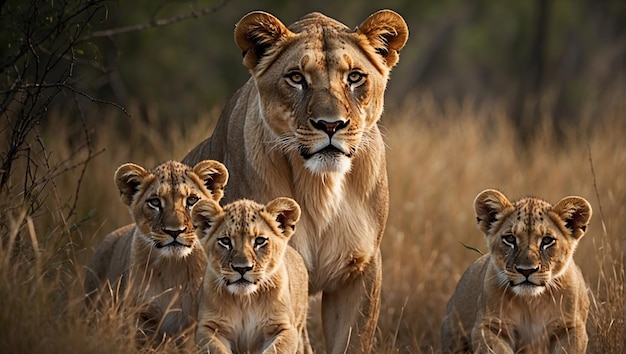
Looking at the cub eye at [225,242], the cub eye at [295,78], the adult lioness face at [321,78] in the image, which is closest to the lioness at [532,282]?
the adult lioness face at [321,78]

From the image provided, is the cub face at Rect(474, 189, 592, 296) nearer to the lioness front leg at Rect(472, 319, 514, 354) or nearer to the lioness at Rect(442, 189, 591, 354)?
the lioness at Rect(442, 189, 591, 354)

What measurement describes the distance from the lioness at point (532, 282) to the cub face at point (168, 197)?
140cm

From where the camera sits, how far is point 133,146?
11.0 meters

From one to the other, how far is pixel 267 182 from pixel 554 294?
1.52m

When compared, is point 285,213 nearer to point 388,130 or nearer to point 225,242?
point 225,242

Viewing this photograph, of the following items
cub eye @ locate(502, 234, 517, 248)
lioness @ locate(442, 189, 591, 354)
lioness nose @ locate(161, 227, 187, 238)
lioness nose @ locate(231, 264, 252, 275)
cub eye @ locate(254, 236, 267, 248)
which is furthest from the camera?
cub eye @ locate(502, 234, 517, 248)

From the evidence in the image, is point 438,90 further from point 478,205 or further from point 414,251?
point 478,205

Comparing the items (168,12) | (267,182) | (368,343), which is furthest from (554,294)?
(168,12)

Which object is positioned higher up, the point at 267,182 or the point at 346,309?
the point at 267,182

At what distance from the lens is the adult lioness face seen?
18.2 feet

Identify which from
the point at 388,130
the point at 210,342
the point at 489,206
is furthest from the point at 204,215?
the point at 388,130

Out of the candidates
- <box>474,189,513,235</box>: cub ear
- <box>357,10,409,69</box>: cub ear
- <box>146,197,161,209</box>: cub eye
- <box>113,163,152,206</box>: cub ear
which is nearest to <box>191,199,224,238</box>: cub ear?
<box>146,197,161,209</box>: cub eye

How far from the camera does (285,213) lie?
5.43 metres

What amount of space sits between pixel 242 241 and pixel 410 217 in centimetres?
509
